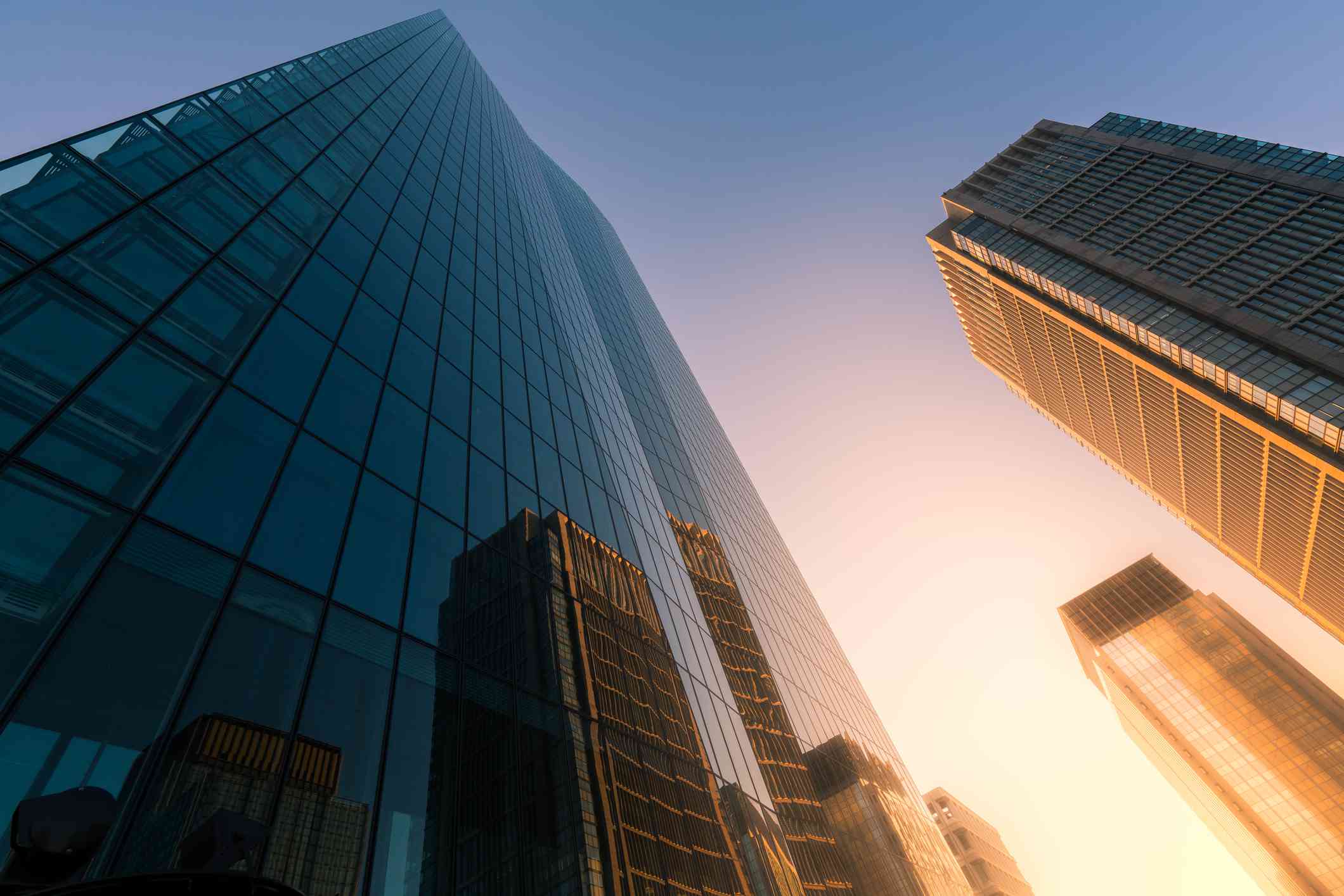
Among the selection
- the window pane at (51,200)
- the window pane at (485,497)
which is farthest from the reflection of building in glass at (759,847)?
the window pane at (51,200)

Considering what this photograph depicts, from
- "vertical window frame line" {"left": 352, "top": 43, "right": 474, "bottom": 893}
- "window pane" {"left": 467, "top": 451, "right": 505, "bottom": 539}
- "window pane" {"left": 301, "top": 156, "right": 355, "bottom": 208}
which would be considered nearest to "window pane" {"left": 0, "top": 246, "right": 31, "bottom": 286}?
"vertical window frame line" {"left": 352, "top": 43, "right": 474, "bottom": 893}

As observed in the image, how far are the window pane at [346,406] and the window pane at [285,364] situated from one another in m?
0.24

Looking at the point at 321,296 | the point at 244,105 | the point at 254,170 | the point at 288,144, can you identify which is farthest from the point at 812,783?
the point at 244,105

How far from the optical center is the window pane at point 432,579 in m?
11.0

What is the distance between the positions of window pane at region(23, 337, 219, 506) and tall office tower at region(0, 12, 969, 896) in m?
0.04

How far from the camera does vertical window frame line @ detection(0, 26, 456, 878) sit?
584 cm

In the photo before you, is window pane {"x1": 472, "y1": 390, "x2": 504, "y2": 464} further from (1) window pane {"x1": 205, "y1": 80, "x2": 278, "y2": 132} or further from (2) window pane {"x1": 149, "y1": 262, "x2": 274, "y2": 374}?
(1) window pane {"x1": 205, "y1": 80, "x2": 278, "y2": 132}

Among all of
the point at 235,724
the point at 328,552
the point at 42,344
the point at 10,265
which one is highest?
the point at 10,265

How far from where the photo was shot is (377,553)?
1110 cm

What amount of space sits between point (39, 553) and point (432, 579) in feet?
18.8

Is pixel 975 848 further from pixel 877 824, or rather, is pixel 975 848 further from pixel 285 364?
pixel 285 364

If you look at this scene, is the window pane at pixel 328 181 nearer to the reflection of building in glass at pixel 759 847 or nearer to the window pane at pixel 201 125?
the window pane at pixel 201 125

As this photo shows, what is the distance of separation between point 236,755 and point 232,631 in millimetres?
1481

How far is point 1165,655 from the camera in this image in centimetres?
14638
